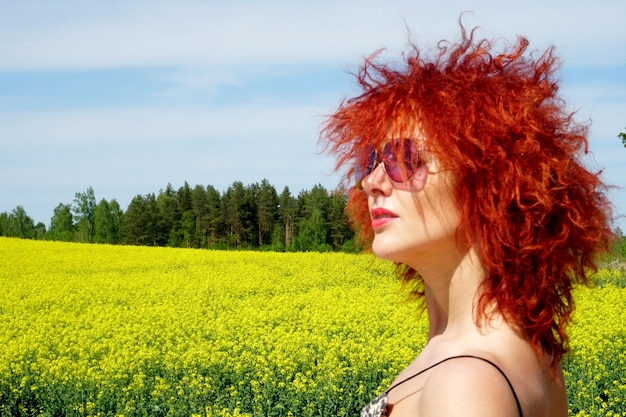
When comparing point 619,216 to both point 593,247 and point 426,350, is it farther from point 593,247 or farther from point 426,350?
point 426,350

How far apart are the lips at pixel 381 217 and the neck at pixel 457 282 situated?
0.39 feet

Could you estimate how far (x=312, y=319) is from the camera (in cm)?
977

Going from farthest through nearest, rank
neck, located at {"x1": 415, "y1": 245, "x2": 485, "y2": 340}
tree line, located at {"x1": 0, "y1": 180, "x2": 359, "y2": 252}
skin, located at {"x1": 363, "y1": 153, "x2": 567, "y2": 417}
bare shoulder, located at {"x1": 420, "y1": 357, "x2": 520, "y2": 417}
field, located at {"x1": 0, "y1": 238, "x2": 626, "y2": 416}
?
tree line, located at {"x1": 0, "y1": 180, "x2": 359, "y2": 252} → field, located at {"x1": 0, "y1": 238, "x2": 626, "y2": 416} → neck, located at {"x1": 415, "y1": 245, "x2": 485, "y2": 340} → skin, located at {"x1": 363, "y1": 153, "x2": 567, "y2": 417} → bare shoulder, located at {"x1": 420, "y1": 357, "x2": 520, "y2": 417}

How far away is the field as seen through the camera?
6340 mm

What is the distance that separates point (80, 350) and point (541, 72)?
288 inches

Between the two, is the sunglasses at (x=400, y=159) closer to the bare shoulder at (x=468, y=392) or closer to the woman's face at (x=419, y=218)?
the woman's face at (x=419, y=218)

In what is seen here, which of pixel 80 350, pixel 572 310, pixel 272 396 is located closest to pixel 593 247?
pixel 572 310

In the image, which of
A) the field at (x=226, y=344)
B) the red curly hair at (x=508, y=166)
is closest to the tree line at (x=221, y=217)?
the field at (x=226, y=344)

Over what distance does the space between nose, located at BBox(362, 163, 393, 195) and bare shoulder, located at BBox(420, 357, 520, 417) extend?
1.30 ft

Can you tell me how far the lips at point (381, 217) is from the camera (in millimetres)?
1684

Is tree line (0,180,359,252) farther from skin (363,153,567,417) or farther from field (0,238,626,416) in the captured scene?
skin (363,153,567,417)

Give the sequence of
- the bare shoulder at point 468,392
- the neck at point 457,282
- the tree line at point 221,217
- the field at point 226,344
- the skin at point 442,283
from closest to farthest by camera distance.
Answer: the bare shoulder at point 468,392
the skin at point 442,283
the neck at point 457,282
the field at point 226,344
the tree line at point 221,217

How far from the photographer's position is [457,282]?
5.60 ft

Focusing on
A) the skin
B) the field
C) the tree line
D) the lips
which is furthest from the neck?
the tree line
